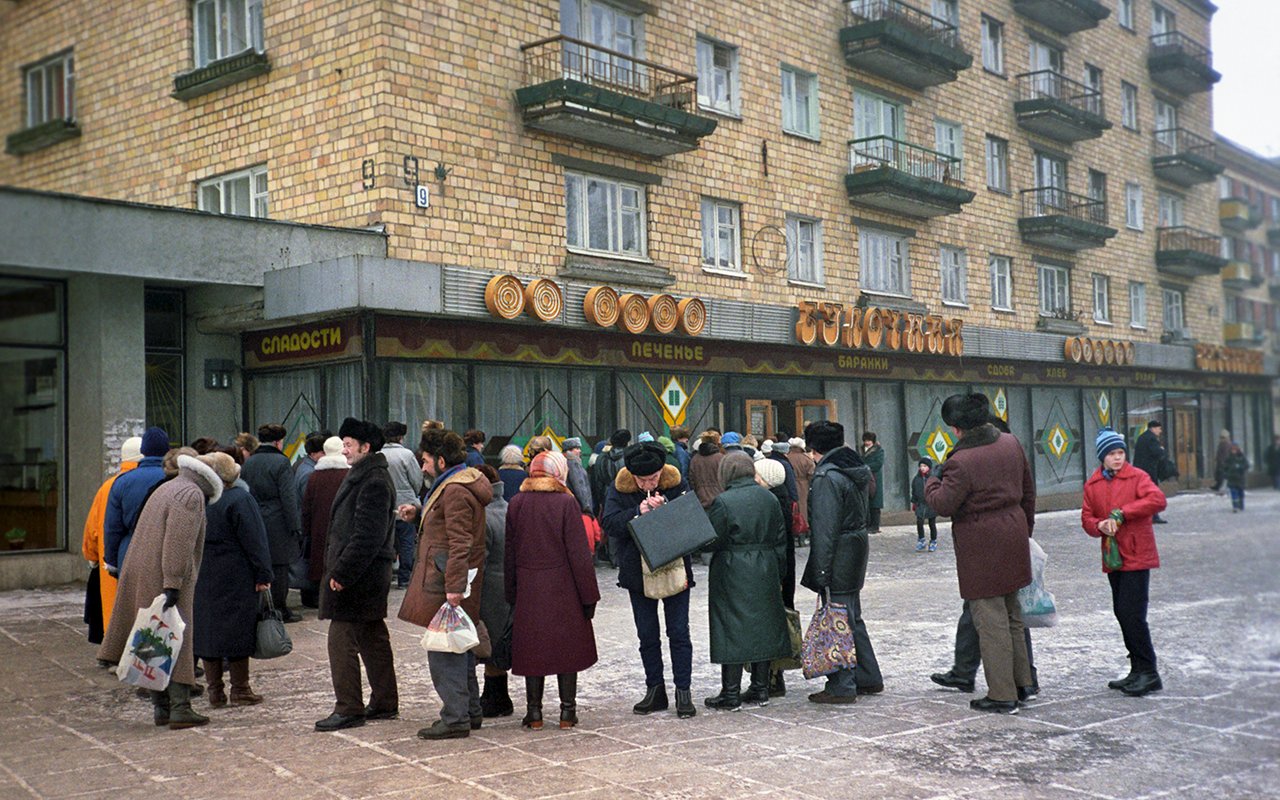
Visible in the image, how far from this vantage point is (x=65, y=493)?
14.2 m

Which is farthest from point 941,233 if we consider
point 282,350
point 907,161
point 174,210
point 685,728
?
point 685,728

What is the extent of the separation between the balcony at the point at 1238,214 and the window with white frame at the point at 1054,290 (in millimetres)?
27720

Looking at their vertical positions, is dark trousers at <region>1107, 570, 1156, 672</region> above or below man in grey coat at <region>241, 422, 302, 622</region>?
below

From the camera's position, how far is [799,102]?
22812 millimetres

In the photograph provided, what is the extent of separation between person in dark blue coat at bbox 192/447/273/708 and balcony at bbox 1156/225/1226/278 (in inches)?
224

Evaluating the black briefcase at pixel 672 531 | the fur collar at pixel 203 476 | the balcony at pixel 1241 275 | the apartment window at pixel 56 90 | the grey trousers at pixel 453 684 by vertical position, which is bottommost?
the grey trousers at pixel 453 684

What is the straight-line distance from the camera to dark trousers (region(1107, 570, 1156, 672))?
7.08m

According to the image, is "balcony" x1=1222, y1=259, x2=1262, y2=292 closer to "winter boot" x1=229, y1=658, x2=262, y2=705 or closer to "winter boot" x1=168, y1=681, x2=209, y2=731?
"winter boot" x1=168, y1=681, x2=209, y2=731

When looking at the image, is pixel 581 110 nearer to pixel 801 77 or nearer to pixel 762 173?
pixel 762 173

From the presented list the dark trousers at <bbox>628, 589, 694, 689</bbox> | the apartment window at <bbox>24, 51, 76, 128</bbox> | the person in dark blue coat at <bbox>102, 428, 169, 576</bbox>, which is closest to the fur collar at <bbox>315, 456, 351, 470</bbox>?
the person in dark blue coat at <bbox>102, 428, 169, 576</bbox>

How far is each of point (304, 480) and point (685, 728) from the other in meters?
7.01

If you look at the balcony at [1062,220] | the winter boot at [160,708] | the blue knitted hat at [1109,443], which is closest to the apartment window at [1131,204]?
the balcony at [1062,220]

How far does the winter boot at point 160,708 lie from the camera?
703 centimetres

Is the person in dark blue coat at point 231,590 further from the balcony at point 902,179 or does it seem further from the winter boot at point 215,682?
the balcony at point 902,179
